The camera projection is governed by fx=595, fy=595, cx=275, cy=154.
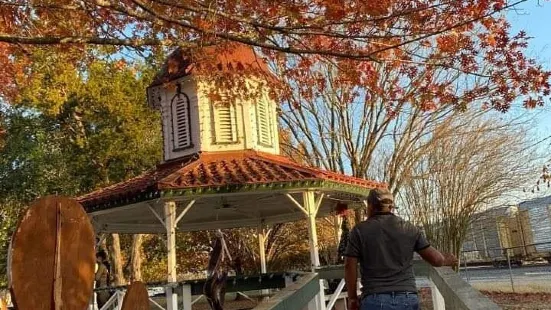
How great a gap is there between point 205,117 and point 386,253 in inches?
479

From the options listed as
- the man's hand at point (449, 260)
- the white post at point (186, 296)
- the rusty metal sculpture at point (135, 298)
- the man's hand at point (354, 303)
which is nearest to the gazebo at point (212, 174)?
the white post at point (186, 296)

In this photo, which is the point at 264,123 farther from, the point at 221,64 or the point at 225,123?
the point at 221,64

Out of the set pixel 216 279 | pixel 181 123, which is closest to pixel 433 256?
pixel 216 279

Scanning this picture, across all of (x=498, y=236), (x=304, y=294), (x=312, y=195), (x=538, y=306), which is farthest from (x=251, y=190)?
(x=498, y=236)

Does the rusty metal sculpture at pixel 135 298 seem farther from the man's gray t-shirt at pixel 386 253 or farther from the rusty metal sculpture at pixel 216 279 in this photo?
the rusty metal sculpture at pixel 216 279

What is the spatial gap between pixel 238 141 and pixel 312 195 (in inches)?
119

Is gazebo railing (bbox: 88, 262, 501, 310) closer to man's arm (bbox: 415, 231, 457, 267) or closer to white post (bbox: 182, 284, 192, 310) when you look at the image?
Answer: white post (bbox: 182, 284, 192, 310)

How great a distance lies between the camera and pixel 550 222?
33.3 m

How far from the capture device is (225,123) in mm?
16188

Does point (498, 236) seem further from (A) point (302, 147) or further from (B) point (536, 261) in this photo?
(A) point (302, 147)

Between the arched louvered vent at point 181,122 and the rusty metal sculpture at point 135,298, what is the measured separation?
1333cm

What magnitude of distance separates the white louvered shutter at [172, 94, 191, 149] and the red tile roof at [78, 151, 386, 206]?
54 centimetres

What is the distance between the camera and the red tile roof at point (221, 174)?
13.2 meters

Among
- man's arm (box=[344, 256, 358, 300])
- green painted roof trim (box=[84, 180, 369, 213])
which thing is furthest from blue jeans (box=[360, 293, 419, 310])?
green painted roof trim (box=[84, 180, 369, 213])
